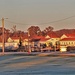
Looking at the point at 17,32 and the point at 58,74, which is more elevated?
the point at 17,32

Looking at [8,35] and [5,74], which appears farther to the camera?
[8,35]

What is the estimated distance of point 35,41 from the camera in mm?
141375

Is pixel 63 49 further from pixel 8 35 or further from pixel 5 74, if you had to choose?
pixel 8 35

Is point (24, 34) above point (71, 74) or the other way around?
above

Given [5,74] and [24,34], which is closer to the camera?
[5,74]

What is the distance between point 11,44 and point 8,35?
5652 centimetres

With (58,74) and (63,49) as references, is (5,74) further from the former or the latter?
(63,49)

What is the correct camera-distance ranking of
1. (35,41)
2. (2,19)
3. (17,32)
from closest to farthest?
(2,19) → (35,41) → (17,32)

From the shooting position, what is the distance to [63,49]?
285 feet

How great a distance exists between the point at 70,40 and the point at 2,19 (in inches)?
2792

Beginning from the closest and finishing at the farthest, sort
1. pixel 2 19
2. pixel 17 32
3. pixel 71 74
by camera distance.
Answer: pixel 71 74, pixel 2 19, pixel 17 32

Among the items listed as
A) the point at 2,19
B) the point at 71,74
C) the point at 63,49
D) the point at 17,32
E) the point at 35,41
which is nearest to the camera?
the point at 71,74

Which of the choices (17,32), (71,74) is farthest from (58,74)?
(17,32)

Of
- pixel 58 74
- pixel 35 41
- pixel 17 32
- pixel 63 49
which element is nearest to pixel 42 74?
pixel 58 74
